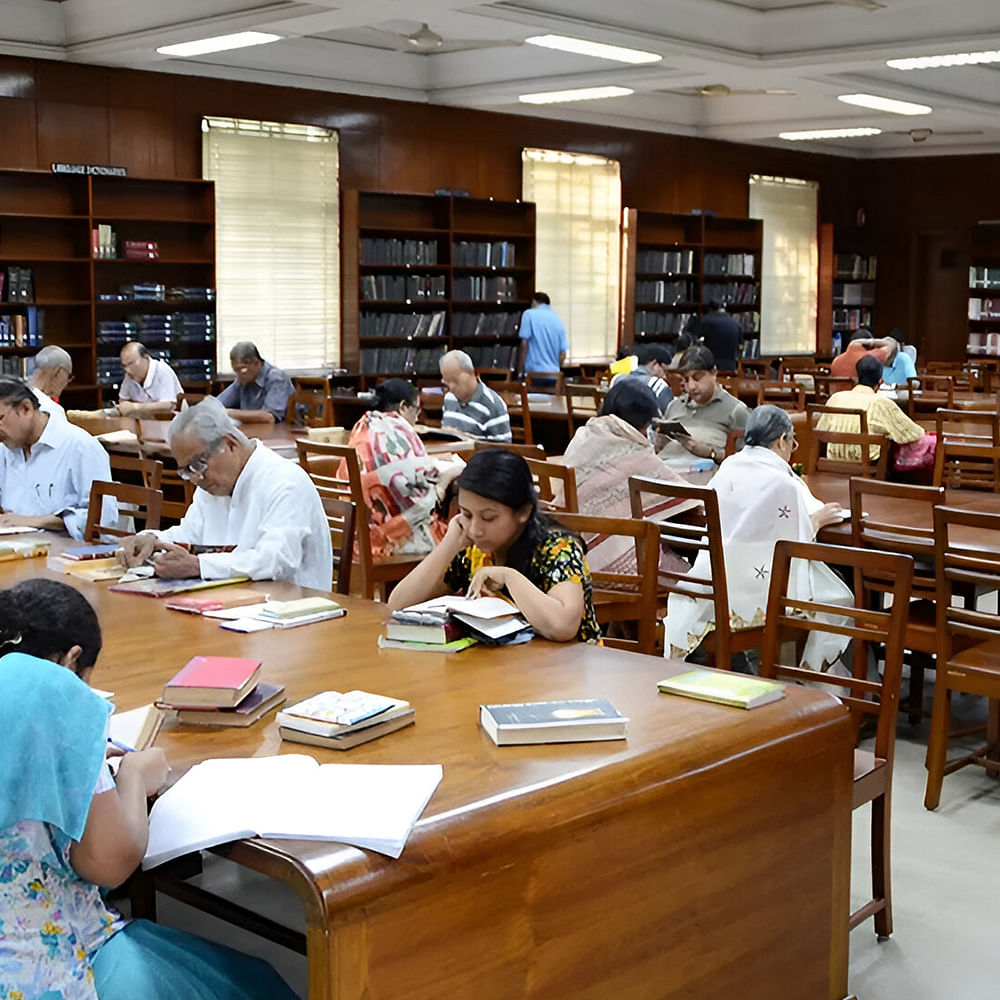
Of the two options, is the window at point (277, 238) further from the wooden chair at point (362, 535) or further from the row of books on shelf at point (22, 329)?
the wooden chair at point (362, 535)

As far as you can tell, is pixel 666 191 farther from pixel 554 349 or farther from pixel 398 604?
pixel 398 604

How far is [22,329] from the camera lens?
33.1 feet

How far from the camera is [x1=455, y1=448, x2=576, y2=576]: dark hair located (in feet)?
10.9

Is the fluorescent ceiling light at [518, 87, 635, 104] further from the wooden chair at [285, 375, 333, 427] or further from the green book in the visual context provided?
the green book

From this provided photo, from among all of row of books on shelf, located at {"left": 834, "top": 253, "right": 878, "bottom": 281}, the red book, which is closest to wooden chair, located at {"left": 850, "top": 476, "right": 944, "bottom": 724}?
the red book

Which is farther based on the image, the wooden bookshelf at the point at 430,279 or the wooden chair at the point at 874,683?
the wooden bookshelf at the point at 430,279

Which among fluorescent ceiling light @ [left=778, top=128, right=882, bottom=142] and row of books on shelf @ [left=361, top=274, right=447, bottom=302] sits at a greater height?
fluorescent ceiling light @ [left=778, top=128, right=882, bottom=142]

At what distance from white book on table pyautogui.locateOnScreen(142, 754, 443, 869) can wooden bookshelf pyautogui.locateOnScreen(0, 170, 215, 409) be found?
845cm

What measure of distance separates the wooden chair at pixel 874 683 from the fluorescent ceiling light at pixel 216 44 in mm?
7226

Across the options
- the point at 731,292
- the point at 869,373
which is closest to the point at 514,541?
the point at 869,373

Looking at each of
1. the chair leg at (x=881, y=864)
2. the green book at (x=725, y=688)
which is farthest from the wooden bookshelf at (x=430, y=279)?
the green book at (x=725, y=688)

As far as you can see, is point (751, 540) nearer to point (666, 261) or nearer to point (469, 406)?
point (469, 406)

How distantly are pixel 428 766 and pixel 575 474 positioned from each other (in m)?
3.02

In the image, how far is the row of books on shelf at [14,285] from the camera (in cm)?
1000
